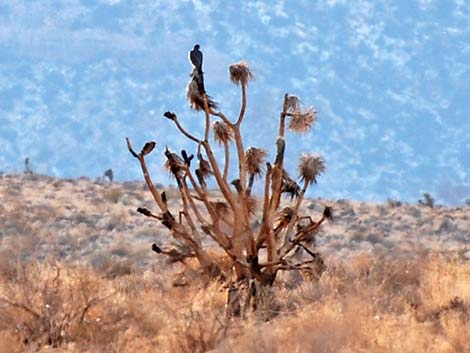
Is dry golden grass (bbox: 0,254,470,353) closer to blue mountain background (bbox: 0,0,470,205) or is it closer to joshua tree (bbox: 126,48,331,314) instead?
joshua tree (bbox: 126,48,331,314)

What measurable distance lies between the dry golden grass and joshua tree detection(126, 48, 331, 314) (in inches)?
18.5

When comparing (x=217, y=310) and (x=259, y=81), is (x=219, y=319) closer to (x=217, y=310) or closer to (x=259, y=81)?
(x=217, y=310)

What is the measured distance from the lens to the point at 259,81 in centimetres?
7662

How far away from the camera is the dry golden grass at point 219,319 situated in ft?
32.7

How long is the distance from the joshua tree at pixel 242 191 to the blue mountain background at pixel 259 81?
46.8m

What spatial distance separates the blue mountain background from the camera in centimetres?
6775

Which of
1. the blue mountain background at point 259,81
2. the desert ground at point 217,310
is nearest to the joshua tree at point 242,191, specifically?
the desert ground at point 217,310

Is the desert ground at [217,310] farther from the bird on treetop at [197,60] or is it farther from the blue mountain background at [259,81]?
the blue mountain background at [259,81]

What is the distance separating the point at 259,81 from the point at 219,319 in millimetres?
66279

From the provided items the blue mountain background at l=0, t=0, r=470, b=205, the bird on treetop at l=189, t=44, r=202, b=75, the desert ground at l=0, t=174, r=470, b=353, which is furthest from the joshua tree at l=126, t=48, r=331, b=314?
the blue mountain background at l=0, t=0, r=470, b=205

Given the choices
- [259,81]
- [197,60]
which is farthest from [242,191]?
[259,81]

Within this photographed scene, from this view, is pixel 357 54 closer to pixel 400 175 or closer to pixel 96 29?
pixel 400 175

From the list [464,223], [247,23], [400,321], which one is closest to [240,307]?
[400,321]

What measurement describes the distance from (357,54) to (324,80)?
4777mm
